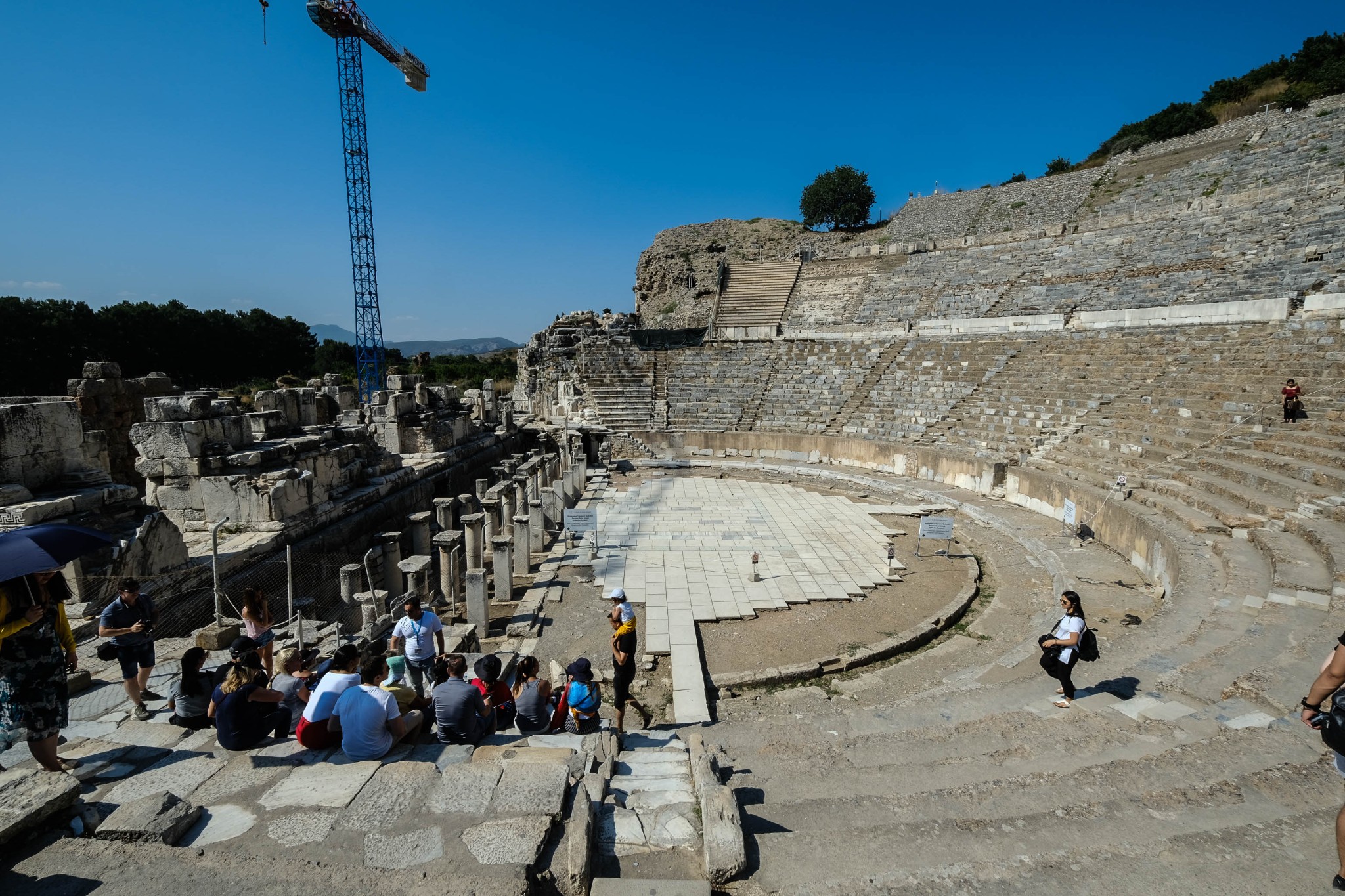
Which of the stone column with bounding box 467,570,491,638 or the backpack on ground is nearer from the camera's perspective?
the backpack on ground

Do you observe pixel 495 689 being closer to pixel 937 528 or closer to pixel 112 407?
pixel 937 528

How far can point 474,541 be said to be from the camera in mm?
9914

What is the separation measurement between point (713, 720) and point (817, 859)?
328 cm

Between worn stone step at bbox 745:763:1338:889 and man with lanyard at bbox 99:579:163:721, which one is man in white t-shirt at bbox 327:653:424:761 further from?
worn stone step at bbox 745:763:1338:889

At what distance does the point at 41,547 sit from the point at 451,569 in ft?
18.3

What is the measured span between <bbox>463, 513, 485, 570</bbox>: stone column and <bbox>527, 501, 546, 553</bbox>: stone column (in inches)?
69.4

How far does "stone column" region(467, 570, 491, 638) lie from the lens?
26.9 feet

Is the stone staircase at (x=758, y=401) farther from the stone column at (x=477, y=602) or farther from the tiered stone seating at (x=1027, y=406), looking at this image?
the stone column at (x=477, y=602)

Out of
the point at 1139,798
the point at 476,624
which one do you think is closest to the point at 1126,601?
the point at 1139,798

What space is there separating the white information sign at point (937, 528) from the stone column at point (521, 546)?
719 cm

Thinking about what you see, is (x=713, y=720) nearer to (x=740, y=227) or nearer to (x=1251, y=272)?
(x=1251, y=272)

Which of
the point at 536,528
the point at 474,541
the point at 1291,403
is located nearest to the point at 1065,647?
the point at 474,541

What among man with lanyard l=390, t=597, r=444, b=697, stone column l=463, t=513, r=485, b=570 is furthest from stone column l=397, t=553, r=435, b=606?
man with lanyard l=390, t=597, r=444, b=697

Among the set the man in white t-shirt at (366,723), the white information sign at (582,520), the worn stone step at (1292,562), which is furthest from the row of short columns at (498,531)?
the worn stone step at (1292,562)
